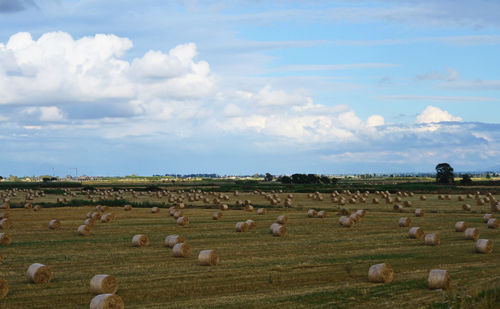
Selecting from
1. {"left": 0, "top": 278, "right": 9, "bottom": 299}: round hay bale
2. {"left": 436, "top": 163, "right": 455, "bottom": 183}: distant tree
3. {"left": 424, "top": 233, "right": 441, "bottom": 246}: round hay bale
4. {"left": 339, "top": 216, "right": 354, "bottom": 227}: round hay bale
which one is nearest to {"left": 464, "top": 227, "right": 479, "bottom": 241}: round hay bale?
{"left": 424, "top": 233, "right": 441, "bottom": 246}: round hay bale

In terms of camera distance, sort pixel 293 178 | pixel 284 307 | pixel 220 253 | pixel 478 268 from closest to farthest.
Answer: pixel 284 307 < pixel 478 268 < pixel 220 253 < pixel 293 178

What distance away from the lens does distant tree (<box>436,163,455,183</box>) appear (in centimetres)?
13362

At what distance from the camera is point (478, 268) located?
20.2 m

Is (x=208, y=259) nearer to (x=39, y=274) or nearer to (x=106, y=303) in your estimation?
(x=39, y=274)

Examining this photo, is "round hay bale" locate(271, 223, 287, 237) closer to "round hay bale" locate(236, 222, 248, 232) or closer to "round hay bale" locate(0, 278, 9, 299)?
"round hay bale" locate(236, 222, 248, 232)

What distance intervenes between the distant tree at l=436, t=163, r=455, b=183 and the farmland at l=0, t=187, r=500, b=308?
103113 millimetres

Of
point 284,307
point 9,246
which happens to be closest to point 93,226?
point 9,246

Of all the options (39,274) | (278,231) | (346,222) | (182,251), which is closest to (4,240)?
(182,251)

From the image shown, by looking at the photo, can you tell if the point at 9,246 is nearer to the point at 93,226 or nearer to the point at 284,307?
the point at 93,226

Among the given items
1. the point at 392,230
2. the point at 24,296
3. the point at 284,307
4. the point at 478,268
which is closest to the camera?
the point at 284,307

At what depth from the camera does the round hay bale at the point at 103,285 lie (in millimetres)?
15883

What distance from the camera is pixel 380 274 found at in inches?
691

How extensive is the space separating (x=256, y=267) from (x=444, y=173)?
123285 mm

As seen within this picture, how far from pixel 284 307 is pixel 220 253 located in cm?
923
